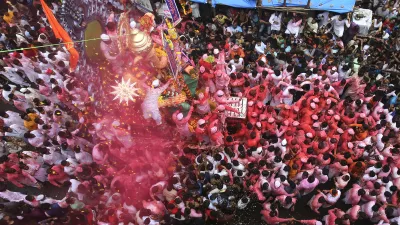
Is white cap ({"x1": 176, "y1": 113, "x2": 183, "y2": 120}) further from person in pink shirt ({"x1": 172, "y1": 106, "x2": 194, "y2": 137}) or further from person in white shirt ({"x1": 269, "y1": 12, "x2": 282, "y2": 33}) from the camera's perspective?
person in white shirt ({"x1": 269, "y1": 12, "x2": 282, "y2": 33})

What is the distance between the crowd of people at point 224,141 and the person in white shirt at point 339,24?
2cm

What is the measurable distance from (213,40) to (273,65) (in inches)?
64.1

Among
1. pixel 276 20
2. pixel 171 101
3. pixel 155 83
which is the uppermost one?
pixel 276 20

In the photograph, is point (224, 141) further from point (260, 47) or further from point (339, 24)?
point (339, 24)

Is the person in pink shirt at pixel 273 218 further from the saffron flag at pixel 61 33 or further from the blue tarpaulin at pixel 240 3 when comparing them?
the blue tarpaulin at pixel 240 3

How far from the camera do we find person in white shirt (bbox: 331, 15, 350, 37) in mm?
8820

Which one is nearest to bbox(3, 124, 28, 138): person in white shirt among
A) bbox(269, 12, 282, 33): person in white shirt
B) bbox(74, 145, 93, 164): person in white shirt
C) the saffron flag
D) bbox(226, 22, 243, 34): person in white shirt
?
bbox(74, 145, 93, 164): person in white shirt

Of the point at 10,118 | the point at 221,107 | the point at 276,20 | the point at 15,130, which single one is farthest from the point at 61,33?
the point at 276,20

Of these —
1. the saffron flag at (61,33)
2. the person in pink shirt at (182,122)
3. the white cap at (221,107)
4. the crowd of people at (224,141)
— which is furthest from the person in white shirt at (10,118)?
the white cap at (221,107)

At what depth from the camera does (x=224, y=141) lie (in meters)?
7.07

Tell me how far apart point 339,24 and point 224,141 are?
4.48 m

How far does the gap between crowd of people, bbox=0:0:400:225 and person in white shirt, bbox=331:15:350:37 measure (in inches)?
1.0

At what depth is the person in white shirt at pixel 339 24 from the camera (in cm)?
882

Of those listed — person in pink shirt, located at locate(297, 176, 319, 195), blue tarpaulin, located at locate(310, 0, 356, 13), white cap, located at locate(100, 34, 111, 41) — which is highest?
blue tarpaulin, located at locate(310, 0, 356, 13)
